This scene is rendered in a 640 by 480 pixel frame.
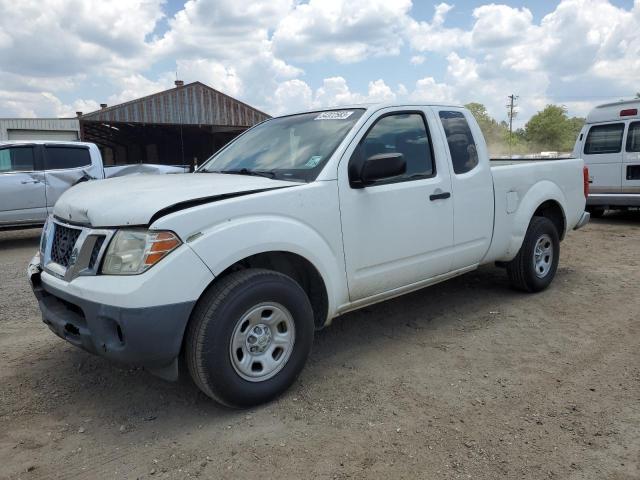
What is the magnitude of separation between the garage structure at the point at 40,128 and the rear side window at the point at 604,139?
22925 millimetres

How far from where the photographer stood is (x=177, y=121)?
2578cm

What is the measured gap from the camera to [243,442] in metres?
2.85

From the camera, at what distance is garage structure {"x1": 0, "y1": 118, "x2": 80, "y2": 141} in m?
25.3

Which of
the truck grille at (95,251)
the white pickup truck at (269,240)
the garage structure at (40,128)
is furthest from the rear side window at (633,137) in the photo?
the garage structure at (40,128)

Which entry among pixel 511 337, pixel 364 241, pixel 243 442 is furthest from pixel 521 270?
pixel 243 442

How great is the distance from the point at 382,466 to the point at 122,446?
1.39 meters

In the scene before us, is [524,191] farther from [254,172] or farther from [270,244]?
[270,244]

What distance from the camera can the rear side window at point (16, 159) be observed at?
30.6 feet

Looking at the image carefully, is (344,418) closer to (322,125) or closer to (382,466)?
(382,466)

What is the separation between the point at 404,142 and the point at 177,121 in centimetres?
2346

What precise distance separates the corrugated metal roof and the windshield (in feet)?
72.2

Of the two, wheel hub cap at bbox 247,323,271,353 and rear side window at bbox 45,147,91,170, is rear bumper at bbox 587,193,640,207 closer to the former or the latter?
wheel hub cap at bbox 247,323,271,353

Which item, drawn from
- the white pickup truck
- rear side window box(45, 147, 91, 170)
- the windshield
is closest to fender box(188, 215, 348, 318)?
the white pickup truck

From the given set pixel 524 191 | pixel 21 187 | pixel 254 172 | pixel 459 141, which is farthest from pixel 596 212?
pixel 21 187
